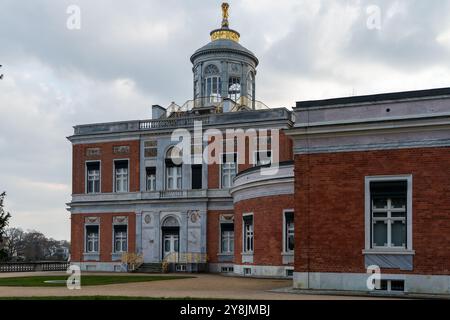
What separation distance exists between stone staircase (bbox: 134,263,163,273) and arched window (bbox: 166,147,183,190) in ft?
18.3

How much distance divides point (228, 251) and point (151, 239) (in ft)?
19.3

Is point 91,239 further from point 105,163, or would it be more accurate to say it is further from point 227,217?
point 227,217

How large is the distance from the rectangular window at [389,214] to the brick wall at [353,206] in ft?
1.19

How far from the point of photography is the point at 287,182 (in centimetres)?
3141

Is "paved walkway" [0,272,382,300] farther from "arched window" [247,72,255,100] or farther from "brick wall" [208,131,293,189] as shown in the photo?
"arched window" [247,72,255,100]

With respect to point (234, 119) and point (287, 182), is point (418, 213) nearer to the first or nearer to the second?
point (287, 182)

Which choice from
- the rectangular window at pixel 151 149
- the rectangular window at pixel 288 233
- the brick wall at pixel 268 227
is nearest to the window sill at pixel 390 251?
the brick wall at pixel 268 227

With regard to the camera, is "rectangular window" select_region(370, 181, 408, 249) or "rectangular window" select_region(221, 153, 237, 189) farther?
"rectangular window" select_region(221, 153, 237, 189)

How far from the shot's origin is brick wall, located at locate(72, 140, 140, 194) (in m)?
45.3

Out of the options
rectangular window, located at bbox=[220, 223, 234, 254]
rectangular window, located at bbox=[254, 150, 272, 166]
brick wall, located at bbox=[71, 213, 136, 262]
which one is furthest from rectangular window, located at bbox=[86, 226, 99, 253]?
rectangular window, located at bbox=[254, 150, 272, 166]

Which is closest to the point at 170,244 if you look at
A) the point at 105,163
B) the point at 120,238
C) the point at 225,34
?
the point at 120,238

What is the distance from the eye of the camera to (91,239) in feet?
153

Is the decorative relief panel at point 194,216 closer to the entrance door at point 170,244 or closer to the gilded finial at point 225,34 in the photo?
the entrance door at point 170,244
